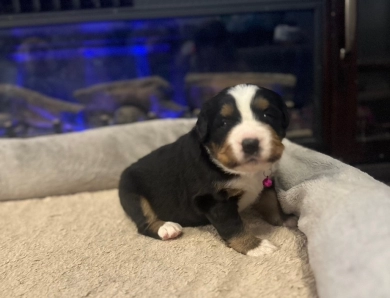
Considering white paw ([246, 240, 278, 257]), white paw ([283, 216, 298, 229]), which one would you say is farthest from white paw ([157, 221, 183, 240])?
white paw ([283, 216, 298, 229])

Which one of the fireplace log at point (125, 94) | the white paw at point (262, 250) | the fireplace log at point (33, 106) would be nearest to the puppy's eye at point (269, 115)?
the white paw at point (262, 250)

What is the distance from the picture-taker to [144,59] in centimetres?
314

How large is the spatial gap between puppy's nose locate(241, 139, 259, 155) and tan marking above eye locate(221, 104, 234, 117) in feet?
0.47

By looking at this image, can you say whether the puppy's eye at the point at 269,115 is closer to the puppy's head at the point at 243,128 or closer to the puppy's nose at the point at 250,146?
the puppy's head at the point at 243,128

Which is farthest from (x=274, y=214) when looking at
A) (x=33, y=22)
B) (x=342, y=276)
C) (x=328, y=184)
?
(x=33, y=22)

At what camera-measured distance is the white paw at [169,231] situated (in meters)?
1.64

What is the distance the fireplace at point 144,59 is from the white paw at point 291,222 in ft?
4.46

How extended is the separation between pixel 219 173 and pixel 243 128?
0.75ft

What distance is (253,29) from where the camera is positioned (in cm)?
294

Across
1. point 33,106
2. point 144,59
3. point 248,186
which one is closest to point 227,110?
point 248,186

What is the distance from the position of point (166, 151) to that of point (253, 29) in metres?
1.50

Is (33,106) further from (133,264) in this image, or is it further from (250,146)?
(250,146)

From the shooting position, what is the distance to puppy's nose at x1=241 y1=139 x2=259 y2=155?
1354 millimetres

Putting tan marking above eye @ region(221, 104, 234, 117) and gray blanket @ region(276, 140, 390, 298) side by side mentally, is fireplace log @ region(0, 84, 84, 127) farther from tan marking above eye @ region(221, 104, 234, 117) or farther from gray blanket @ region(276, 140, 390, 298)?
gray blanket @ region(276, 140, 390, 298)
